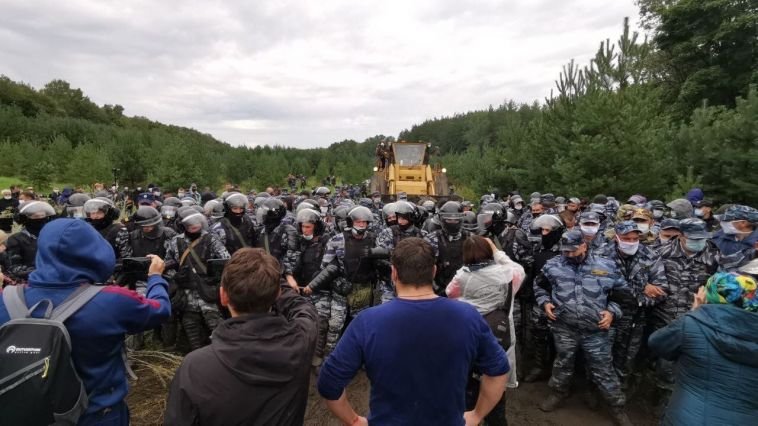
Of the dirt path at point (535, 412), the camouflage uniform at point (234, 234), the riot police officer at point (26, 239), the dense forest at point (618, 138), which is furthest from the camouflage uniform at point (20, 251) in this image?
the dense forest at point (618, 138)

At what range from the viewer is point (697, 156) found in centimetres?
1073

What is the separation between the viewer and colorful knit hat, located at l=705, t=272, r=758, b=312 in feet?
7.08

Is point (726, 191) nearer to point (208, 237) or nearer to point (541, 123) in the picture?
point (541, 123)

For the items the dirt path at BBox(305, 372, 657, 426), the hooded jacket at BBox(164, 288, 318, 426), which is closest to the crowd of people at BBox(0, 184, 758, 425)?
the hooded jacket at BBox(164, 288, 318, 426)

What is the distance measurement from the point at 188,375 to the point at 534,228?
13.7ft

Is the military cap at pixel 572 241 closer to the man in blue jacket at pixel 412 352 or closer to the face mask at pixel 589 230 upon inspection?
the face mask at pixel 589 230

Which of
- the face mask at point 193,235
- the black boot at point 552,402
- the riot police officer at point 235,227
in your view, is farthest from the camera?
the riot police officer at point 235,227

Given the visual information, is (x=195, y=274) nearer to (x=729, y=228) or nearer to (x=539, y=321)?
(x=539, y=321)

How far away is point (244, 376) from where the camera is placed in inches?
66.0

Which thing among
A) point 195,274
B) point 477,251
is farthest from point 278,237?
point 477,251

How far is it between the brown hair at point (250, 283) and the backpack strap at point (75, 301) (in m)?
0.66

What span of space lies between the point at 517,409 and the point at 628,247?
6.72 feet

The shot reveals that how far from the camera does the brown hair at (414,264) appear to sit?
198cm

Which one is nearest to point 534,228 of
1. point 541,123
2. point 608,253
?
point 608,253
